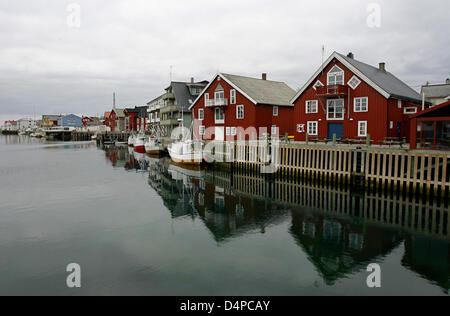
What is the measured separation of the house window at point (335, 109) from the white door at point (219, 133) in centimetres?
1446

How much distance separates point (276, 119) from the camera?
3962 centimetres

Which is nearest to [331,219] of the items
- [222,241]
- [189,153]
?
[222,241]

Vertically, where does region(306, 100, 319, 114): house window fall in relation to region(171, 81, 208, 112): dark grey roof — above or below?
below

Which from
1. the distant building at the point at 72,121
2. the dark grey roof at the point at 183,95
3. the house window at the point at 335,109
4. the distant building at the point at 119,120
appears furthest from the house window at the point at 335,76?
the distant building at the point at 72,121

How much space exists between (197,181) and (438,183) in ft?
61.4

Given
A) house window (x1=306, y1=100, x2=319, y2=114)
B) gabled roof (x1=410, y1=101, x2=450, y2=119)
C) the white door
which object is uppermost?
house window (x1=306, y1=100, x2=319, y2=114)

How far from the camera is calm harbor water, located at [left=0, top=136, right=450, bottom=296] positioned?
10547 millimetres

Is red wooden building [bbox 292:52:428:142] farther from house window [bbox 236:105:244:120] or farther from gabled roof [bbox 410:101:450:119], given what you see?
house window [bbox 236:105:244:120]

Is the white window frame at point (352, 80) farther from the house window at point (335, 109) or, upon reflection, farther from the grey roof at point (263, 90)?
the grey roof at point (263, 90)

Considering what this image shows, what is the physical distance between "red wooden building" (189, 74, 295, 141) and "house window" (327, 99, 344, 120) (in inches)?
305

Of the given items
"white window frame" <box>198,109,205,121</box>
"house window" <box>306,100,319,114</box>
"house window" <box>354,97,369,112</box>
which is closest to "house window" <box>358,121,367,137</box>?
"house window" <box>354,97,369,112</box>

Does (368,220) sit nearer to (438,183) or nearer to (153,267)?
(438,183)
